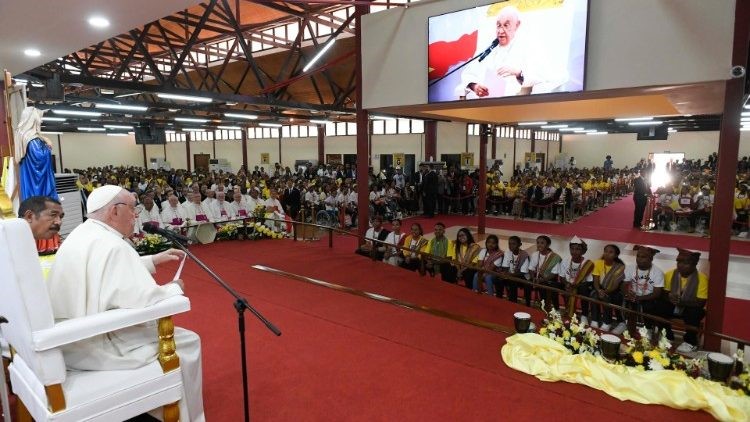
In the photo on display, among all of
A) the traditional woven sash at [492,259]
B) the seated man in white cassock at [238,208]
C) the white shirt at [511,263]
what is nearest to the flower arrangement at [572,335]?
the white shirt at [511,263]

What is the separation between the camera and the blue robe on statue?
492 cm

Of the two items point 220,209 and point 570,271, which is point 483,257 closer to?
point 570,271

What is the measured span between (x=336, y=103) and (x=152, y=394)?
49.3 feet

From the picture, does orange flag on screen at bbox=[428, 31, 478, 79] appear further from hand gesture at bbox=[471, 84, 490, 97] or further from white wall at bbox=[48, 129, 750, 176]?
white wall at bbox=[48, 129, 750, 176]

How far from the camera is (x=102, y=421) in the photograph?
246 cm

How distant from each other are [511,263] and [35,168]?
21.9 feet

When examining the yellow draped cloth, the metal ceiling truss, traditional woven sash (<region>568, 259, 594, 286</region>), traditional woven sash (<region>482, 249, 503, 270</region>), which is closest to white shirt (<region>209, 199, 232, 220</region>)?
the metal ceiling truss

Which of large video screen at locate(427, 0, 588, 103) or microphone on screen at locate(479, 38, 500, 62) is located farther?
microphone on screen at locate(479, 38, 500, 62)

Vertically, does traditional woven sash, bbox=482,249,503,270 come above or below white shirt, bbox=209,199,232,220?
below

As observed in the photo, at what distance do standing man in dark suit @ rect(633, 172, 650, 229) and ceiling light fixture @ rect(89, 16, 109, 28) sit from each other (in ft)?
47.2

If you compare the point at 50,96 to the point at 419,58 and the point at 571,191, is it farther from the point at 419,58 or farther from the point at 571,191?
the point at 571,191

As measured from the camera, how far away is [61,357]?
2.37 metres

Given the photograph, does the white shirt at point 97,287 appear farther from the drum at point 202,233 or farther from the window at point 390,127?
the window at point 390,127

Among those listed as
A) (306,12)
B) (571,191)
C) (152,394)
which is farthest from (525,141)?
(152,394)
